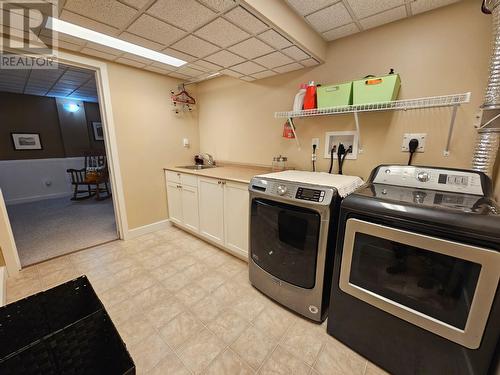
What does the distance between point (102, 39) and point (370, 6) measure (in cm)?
218

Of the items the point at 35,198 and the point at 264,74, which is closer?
the point at 264,74

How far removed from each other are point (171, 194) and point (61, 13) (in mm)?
2021

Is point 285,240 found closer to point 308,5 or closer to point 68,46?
point 308,5

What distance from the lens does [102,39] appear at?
1.84 m

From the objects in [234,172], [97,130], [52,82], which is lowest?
[234,172]

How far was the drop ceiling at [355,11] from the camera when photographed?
1.34m

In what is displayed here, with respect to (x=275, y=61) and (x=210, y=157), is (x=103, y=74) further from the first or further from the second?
(x=275, y=61)

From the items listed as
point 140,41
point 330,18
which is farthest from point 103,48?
point 330,18

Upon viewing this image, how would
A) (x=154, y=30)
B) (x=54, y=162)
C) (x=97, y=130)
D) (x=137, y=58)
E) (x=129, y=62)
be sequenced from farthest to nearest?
(x=97, y=130) → (x=54, y=162) → (x=129, y=62) → (x=137, y=58) → (x=154, y=30)

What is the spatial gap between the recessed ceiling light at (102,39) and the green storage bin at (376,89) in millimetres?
1873

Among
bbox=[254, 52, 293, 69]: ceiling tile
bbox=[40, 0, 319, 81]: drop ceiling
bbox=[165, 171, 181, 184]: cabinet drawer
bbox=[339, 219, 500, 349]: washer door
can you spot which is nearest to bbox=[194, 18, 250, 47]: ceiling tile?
bbox=[40, 0, 319, 81]: drop ceiling

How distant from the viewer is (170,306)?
1.61 meters

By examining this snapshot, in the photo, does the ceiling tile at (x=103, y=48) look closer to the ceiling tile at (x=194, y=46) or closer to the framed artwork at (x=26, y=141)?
the ceiling tile at (x=194, y=46)

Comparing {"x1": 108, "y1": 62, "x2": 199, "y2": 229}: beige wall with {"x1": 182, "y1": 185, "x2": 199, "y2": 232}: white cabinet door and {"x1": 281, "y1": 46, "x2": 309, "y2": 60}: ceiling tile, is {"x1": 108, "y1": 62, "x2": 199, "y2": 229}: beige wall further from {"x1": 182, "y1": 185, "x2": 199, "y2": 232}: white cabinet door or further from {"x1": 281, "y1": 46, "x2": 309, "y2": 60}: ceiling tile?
{"x1": 281, "y1": 46, "x2": 309, "y2": 60}: ceiling tile
